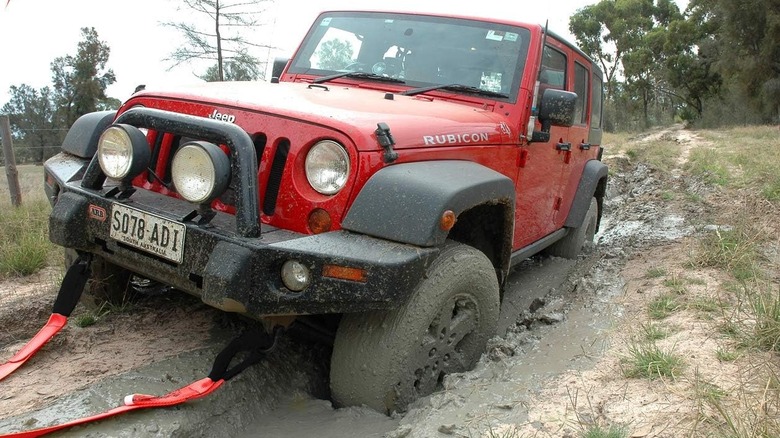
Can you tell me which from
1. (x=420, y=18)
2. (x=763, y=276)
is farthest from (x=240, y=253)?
(x=763, y=276)

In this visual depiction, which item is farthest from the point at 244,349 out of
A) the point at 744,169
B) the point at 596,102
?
the point at 744,169

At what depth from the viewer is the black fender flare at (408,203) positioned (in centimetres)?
235

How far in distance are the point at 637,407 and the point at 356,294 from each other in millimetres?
1132

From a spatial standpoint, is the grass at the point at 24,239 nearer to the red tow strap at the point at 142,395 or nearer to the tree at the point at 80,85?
Answer: the red tow strap at the point at 142,395

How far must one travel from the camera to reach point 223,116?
9.00 feet

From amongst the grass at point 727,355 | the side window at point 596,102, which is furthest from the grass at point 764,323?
the side window at point 596,102

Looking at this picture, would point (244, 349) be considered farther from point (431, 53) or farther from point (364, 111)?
point (431, 53)

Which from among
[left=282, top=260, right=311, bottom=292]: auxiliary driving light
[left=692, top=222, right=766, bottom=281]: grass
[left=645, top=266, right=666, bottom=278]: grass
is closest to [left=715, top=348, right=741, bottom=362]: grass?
[left=692, top=222, right=766, bottom=281]: grass

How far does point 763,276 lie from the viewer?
4043 millimetres

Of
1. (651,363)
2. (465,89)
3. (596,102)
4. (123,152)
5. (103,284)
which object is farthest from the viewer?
(596,102)

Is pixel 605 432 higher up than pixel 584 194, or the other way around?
pixel 584 194

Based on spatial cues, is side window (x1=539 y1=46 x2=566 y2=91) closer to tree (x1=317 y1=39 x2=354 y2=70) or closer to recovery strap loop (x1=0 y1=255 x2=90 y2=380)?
tree (x1=317 y1=39 x2=354 y2=70)

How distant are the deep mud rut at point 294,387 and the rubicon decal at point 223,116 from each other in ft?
3.39

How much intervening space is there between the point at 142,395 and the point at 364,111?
140 centimetres
